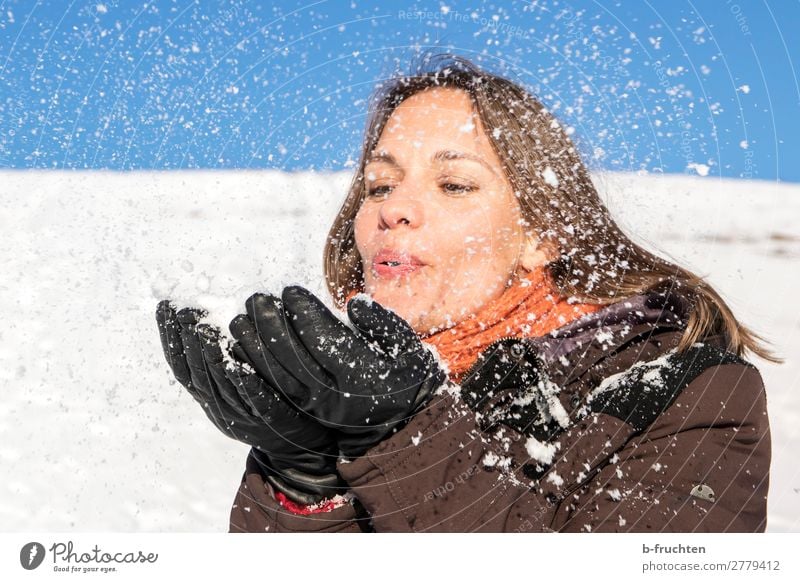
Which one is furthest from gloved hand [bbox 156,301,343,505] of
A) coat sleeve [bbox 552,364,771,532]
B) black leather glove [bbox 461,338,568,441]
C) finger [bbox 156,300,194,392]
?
coat sleeve [bbox 552,364,771,532]

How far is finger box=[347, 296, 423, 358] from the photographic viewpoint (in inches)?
37.5

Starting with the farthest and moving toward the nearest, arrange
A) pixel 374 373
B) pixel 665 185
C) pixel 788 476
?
pixel 665 185, pixel 788 476, pixel 374 373

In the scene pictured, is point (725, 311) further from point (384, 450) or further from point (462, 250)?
point (384, 450)

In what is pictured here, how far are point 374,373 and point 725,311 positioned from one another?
Answer: 0.63 metres

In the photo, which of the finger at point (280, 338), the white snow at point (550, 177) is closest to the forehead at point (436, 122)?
the white snow at point (550, 177)

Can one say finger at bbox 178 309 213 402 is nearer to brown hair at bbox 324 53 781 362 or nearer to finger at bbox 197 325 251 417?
finger at bbox 197 325 251 417

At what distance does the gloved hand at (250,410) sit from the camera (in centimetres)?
92

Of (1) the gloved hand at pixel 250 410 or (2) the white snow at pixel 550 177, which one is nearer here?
(1) the gloved hand at pixel 250 410

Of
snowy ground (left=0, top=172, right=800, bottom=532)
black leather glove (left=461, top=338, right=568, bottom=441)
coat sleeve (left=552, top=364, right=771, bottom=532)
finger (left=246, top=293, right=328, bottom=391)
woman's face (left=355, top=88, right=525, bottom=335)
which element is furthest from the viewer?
snowy ground (left=0, top=172, right=800, bottom=532)

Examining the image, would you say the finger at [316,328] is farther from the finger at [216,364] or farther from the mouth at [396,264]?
the mouth at [396,264]

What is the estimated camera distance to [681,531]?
1.07 meters

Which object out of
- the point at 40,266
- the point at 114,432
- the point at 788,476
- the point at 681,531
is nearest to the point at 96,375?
the point at 114,432

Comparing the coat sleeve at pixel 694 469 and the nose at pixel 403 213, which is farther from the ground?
the nose at pixel 403 213

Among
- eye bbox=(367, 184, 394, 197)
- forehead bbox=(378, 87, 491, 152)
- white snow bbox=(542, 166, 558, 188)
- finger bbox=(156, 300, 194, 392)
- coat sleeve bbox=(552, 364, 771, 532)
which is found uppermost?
forehead bbox=(378, 87, 491, 152)
